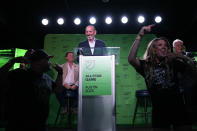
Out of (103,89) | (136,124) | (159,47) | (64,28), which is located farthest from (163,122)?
(64,28)

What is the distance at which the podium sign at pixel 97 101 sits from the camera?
9.32 ft

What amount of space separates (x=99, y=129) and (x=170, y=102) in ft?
4.70

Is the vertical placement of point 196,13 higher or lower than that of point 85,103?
higher

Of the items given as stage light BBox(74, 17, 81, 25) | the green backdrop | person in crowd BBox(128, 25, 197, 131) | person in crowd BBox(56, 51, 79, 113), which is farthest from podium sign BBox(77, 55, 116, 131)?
stage light BBox(74, 17, 81, 25)

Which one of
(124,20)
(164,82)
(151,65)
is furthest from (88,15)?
(164,82)

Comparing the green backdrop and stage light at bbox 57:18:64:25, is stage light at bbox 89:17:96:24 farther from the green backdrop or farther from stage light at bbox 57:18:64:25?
stage light at bbox 57:18:64:25

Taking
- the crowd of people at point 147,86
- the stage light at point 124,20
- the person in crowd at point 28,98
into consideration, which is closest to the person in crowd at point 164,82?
the crowd of people at point 147,86

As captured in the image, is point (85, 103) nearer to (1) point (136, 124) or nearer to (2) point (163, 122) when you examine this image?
(2) point (163, 122)

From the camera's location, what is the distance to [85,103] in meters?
2.88

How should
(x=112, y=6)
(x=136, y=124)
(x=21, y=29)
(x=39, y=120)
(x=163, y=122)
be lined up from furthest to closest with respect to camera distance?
(x=21, y=29)
(x=112, y=6)
(x=136, y=124)
(x=39, y=120)
(x=163, y=122)

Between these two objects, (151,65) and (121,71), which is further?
(121,71)

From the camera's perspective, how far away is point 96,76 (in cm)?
290

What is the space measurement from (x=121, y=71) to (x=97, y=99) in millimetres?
3466

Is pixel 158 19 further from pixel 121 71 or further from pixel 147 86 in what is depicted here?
pixel 147 86
